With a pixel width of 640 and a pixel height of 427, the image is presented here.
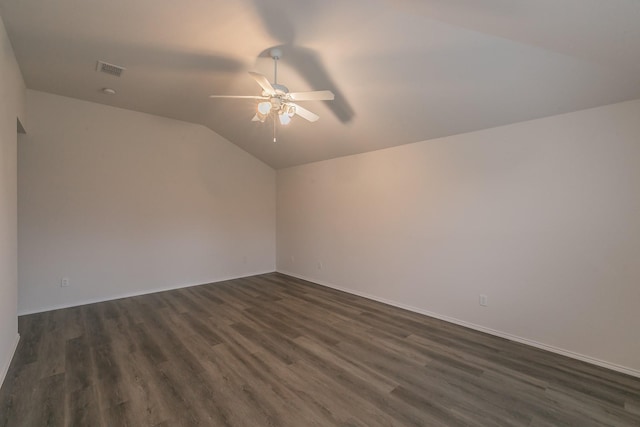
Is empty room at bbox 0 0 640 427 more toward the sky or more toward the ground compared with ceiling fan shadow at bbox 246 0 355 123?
more toward the ground

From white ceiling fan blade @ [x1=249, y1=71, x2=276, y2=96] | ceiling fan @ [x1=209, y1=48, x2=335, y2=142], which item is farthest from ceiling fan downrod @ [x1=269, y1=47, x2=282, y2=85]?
white ceiling fan blade @ [x1=249, y1=71, x2=276, y2=96]

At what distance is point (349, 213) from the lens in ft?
15.6

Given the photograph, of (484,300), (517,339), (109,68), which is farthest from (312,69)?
(517,339)

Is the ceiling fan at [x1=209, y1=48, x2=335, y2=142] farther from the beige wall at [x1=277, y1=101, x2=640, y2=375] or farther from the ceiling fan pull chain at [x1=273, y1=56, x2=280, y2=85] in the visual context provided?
the beige wall at [x1=277, y1=101, x2=640, y2=375]

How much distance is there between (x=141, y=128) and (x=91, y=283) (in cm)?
254

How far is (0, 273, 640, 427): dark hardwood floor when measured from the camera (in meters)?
1.88

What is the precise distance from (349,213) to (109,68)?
3.73m

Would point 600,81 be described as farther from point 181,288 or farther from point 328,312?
point 181,288

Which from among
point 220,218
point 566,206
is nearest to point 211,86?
point 220,218

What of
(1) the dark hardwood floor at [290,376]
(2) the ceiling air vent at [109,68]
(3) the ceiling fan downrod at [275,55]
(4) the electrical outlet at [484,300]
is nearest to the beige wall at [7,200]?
(1) the dark hardwood floor at [290,376]

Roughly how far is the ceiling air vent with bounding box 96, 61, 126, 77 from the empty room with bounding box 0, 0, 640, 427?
26 mm

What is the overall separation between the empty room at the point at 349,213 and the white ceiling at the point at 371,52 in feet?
0.07

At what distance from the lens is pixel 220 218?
5445mm

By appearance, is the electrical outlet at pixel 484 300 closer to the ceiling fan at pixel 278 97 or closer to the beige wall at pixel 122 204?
the ceiling fan at pixel 278 97
